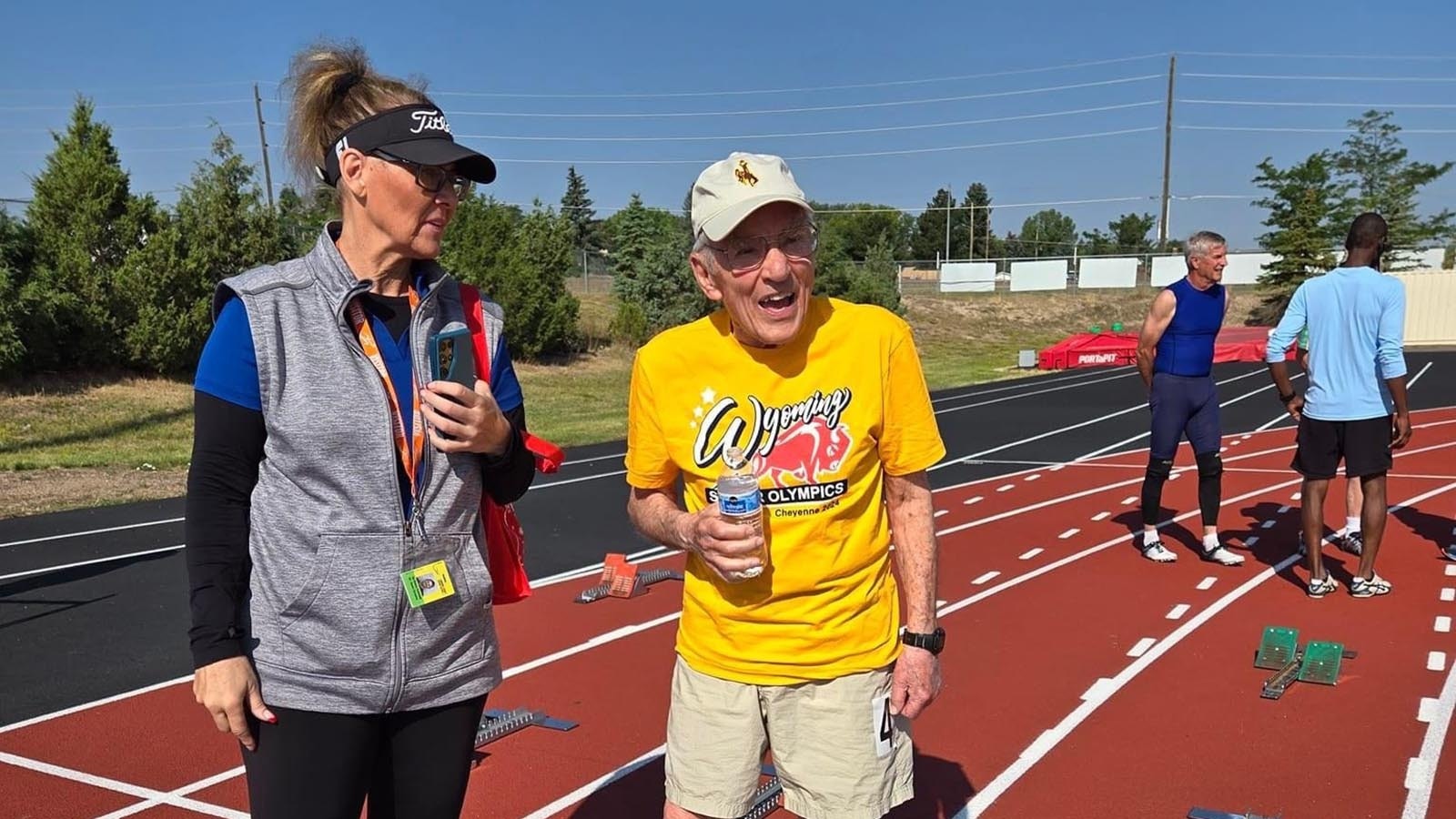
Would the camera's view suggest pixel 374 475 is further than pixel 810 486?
No

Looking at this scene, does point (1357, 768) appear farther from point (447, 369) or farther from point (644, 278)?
point (644, 278)

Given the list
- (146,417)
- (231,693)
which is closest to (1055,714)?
(231,693)

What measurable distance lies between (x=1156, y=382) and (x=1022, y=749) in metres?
3.93

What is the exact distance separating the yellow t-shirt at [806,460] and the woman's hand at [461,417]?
0.53 meters

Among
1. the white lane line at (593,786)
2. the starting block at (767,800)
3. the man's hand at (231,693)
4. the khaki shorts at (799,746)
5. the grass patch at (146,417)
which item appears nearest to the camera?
the man's hand at (231,693)

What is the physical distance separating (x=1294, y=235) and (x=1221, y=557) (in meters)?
37.0

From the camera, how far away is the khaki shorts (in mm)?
2414

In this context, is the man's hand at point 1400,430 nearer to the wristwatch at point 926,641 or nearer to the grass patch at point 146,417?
the wristwatch at point 926,641

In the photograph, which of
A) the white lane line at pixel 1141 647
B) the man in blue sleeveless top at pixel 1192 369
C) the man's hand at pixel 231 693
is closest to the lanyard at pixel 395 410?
the man's hand at pixel 231 693

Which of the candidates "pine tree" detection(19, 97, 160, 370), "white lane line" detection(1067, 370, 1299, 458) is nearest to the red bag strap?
"white lane line" detection(1067, 370, 1299, 458)

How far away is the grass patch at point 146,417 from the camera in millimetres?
12750

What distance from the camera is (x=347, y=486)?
A: 2.04m

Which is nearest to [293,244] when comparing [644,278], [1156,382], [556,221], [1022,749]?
[556,221]

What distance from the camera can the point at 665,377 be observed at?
2.53 metres
